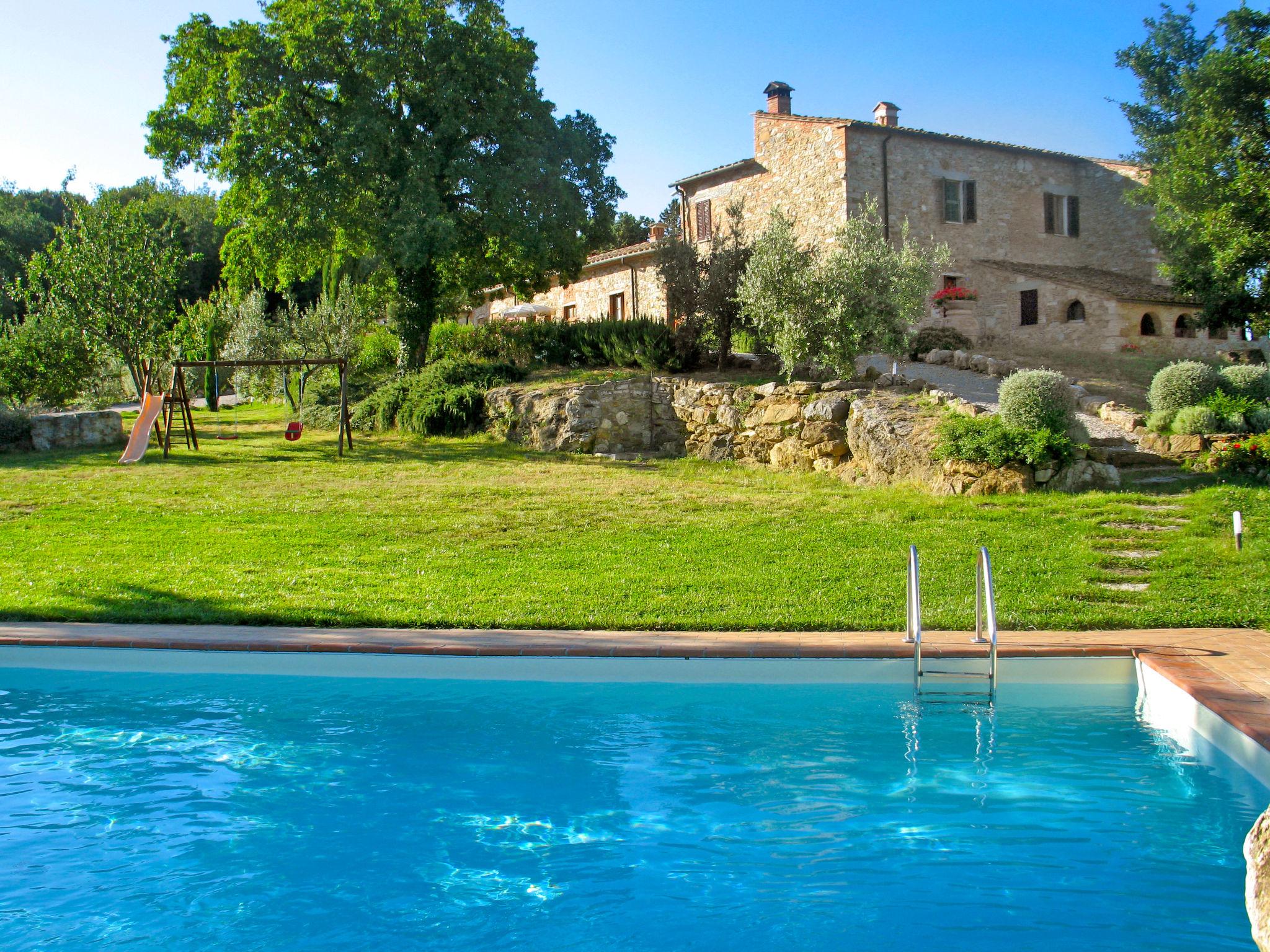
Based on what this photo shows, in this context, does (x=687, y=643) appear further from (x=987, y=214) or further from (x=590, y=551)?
(x=987, y=214)

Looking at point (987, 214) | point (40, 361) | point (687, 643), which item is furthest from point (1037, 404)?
point (40, 361)

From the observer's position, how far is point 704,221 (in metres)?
29.2

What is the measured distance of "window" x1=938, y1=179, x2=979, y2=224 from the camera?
26.3 metres

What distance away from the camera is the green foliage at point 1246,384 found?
14914 millimetres

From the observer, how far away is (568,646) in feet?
25.4

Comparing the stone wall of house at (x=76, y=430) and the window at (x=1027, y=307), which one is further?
the window at (x=1027, y=307)

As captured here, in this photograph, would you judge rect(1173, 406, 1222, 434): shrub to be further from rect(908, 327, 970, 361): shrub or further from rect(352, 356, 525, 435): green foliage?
rect(352, 356, 525, 435): green foliage

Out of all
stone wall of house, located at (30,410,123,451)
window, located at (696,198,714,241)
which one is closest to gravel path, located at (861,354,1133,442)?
window, located at (696,198,714,241)

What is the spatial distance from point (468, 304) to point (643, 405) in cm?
1563

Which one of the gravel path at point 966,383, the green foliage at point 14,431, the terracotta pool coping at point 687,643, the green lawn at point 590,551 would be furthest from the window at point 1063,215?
the green foliage at point 14,431

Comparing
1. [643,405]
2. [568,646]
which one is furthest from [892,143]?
[568,646]

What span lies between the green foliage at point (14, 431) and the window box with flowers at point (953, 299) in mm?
21628

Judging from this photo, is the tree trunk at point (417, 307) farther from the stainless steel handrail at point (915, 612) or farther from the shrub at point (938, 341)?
the stainless steel handrail at point (915, 612)

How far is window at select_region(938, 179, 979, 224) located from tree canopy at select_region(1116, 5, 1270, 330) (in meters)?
4.56
